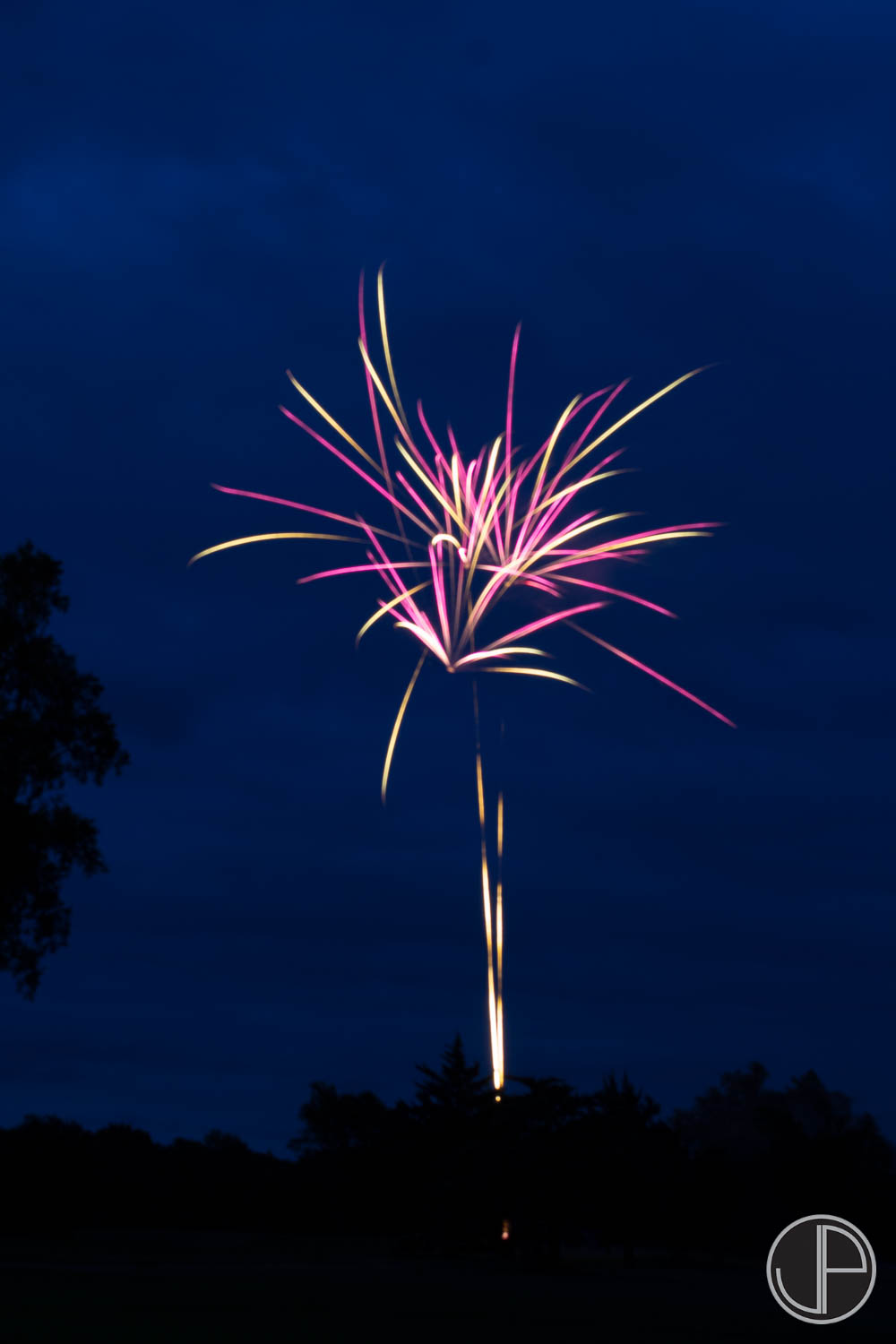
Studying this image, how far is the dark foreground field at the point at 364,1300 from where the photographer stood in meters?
22.6

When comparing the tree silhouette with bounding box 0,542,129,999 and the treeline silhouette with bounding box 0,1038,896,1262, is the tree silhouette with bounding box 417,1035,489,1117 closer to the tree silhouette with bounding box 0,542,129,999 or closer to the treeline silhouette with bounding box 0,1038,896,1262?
the treeline silhouette with bounding box 0,1038,896,1262

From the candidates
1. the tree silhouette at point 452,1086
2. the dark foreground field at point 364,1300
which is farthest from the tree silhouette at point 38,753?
the tree silhouette at point 452,1086

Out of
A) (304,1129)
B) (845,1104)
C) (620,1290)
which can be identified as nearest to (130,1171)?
(304,1129)

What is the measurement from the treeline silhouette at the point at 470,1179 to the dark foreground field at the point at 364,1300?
2322 mm

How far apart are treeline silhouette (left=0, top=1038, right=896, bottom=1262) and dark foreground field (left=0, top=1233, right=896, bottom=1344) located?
2.32m

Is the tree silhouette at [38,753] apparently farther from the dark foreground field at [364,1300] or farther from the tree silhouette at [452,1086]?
the tree silhouette at [452,1086]

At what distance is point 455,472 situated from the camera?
33.2 m

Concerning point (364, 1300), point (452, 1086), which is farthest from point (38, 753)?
point (452, 1086)

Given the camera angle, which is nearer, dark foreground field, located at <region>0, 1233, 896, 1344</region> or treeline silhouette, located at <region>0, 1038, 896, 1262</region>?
dark foreground field, located at <region>0, 1233, 896, 1344</region>

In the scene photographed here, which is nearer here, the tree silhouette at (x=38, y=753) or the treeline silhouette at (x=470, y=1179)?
the tree silhouette at (x=38, y=753)

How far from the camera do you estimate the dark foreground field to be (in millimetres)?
22625

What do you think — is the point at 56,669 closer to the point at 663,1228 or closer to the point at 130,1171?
the point at 663,1228

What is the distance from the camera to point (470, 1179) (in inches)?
1858

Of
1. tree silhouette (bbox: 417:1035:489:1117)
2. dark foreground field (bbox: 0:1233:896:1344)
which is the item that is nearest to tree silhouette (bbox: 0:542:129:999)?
dark foreground field (bbox: 0:1233:896:1344)
